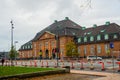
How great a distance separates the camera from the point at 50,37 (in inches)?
4154

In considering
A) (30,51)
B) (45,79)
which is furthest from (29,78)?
(30,51)

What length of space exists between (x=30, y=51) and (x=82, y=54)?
34780mm

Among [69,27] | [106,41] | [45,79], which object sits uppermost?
[69,27]

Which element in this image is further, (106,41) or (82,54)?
(82,54)

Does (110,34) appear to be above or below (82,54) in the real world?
above

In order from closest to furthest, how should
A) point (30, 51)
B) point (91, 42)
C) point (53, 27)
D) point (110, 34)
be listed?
point (110, 34) → point (91, 42) → point (53, 27) → point (30, 51)

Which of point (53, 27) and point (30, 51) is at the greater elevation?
point (53, 27)

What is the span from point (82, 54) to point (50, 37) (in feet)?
54.1

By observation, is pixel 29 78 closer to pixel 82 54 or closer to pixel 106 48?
pixel 106 48

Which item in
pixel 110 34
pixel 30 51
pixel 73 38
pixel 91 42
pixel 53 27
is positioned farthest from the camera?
pixel 30 51

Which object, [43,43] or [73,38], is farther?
[43,43]

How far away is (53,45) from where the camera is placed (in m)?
105

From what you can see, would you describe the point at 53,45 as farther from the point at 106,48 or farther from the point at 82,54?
the point at 106,48

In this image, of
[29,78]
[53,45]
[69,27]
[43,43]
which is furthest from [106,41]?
[29,78]
